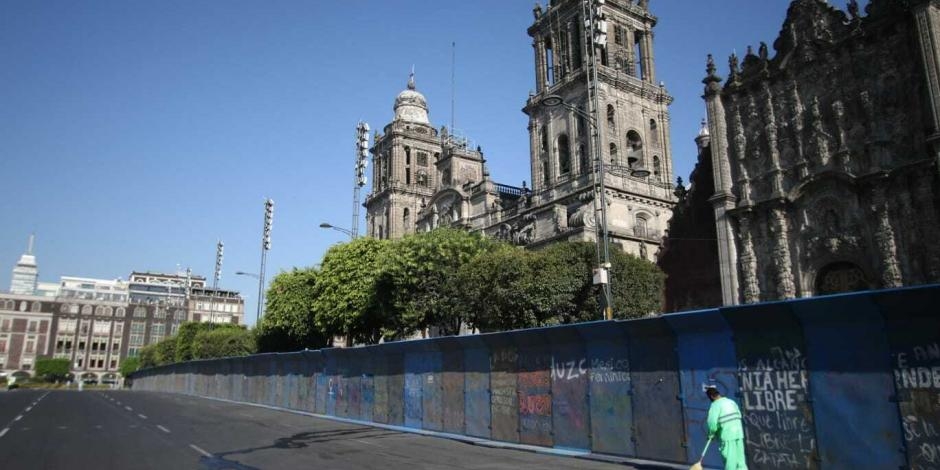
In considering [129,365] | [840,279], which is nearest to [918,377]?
[840,279]

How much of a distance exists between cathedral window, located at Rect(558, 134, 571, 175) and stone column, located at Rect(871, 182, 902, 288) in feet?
89.7

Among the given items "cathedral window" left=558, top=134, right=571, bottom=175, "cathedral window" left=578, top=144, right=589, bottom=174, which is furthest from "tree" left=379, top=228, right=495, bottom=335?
"cathedral window" left=558, top=134, right=571, bottom=175

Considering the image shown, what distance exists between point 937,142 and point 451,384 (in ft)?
73.9

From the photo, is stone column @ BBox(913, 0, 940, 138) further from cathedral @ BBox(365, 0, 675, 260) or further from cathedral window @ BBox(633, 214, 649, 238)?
cathedral window @ BBox(633, 214, 649, 238)

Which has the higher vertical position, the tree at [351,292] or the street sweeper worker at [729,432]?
the tree at [351,292]

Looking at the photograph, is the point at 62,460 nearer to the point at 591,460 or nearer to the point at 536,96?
the point at 591,460

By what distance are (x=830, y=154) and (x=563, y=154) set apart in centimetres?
2558

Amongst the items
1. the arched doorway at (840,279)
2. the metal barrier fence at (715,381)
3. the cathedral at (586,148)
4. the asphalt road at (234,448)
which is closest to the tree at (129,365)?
the cathedral at (586,148)

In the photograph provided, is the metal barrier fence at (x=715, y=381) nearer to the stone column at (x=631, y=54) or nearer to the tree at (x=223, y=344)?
the stone column at (x=631, y=54)

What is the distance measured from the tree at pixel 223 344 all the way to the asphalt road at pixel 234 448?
48.5 meters

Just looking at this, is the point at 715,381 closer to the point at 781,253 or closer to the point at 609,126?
the point at 781,253

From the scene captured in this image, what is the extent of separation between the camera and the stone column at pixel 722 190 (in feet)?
112

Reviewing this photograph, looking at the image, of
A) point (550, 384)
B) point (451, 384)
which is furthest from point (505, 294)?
point (550, 384)

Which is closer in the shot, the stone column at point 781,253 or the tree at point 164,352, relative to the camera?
the stone column at point 781,253
